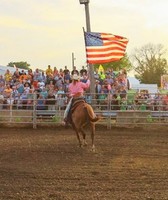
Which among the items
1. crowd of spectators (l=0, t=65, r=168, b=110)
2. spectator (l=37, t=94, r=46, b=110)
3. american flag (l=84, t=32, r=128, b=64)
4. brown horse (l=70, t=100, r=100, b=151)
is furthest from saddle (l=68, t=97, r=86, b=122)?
spectator (l=37, t=94, r=46, b=110)

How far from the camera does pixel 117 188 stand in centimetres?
714

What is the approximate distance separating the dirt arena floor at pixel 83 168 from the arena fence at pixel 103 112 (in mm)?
2952

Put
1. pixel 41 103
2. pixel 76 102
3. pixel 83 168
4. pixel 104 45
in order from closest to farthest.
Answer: pixel 83 168 → pixel 76 102 → pixel 104 45 → pixel 41 103

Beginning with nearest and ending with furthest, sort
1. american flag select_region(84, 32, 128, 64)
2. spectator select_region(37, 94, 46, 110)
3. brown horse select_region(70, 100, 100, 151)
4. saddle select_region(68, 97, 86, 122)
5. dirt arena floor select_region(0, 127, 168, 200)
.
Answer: dirt arena floor select_region(0, 127, 168, 200), brown horse select_region(70, 100, 100, 151), saddle select_region(68, 97, 86, 122), american flag select_region(84, 32, 128, 64), spectator select_region(37, 94, 46, 110)

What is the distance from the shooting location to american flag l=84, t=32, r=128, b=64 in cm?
1867

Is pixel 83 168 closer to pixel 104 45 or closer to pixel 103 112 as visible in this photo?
pixel 103 112

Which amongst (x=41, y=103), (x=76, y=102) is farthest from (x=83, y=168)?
(x=41, y=103)

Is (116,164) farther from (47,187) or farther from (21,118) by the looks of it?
(21,118)

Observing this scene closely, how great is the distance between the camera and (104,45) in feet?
61.6

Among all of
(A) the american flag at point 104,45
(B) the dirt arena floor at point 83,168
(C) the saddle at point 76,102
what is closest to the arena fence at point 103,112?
(A) the american flag at point 104,45

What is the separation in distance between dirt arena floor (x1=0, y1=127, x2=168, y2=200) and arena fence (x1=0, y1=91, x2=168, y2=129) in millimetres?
2952

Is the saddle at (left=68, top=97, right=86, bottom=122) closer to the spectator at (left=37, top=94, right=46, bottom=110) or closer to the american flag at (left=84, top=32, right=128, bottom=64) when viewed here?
the american flag at (left=84, top=32, right=128, bottom=64)

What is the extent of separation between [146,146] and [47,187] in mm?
6005

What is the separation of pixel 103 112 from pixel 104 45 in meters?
2.78
